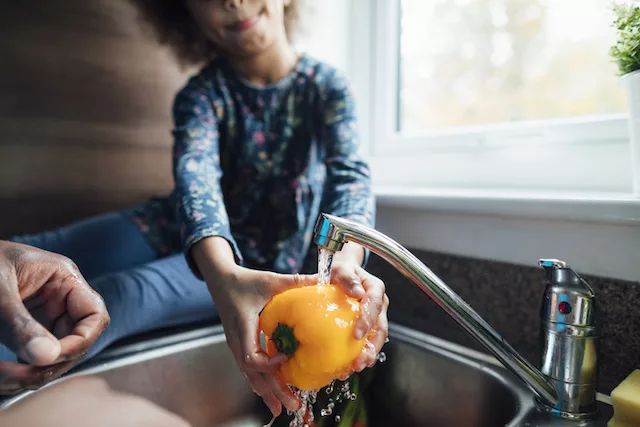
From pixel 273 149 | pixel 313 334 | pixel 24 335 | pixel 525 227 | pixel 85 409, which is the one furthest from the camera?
pixel 273 149

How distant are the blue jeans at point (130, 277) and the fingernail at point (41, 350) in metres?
0.27

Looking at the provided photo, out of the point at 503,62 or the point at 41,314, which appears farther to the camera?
the point at 503,62

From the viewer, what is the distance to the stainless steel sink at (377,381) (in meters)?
0.59

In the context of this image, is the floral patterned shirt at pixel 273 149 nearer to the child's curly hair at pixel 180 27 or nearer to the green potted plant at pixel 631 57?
the child's curly hair at pixel 180 27

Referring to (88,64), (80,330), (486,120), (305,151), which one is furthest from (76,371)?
(486,120)

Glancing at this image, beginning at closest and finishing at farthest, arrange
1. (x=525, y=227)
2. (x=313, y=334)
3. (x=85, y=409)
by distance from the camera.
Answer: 1. (x=313, y=334)
2. (x=85, y=409)
3. (x=525, y=227)

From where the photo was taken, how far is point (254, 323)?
481 mm

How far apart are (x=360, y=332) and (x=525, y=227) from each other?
35 centimetres

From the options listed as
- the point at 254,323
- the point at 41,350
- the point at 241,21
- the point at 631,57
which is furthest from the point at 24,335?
the point at 631,57

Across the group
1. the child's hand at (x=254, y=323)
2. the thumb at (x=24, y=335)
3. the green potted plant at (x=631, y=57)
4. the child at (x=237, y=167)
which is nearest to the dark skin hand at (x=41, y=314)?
the thumb at (x=24, y=335)

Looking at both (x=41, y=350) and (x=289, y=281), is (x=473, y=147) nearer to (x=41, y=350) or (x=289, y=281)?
(x=289, y=281)

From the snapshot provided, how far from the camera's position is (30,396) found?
1.60ft

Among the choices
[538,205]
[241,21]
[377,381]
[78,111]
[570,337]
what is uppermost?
[241,21]

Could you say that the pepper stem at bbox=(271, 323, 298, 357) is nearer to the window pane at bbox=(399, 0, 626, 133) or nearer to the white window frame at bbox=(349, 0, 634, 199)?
the white window frame at bbox=(349, 0, 634, 199)
